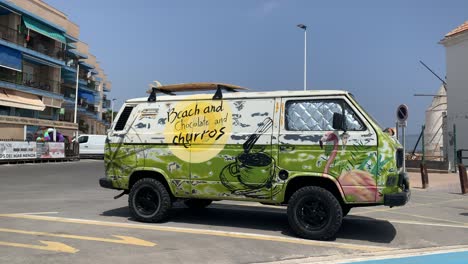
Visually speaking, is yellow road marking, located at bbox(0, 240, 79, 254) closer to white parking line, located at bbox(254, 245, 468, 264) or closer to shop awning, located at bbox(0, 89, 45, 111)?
white parking line, located at bbox(254, 245, 468, 264)

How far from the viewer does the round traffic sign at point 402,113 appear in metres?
15.4

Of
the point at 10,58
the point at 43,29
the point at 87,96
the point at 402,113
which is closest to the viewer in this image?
the point at 402,113

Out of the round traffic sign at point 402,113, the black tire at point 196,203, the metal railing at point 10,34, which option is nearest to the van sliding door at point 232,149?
the black tire at point 196,203

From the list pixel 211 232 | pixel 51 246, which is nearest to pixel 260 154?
pixel 211 232

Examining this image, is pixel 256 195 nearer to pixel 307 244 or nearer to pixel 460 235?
pixel 307 244

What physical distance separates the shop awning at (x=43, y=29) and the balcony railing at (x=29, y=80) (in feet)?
13.2

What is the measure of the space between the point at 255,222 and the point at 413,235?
2.76 meters

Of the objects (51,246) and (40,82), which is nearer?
(51,246)

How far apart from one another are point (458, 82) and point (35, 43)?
36.2m

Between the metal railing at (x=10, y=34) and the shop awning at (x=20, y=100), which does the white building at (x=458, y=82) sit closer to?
the shop awning at (x=20, y=100)

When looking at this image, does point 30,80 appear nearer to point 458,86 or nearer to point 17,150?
point 17,150

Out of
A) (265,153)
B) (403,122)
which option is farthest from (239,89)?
(403,122)

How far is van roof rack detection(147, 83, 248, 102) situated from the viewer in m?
7.99

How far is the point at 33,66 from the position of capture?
42.4 meters
